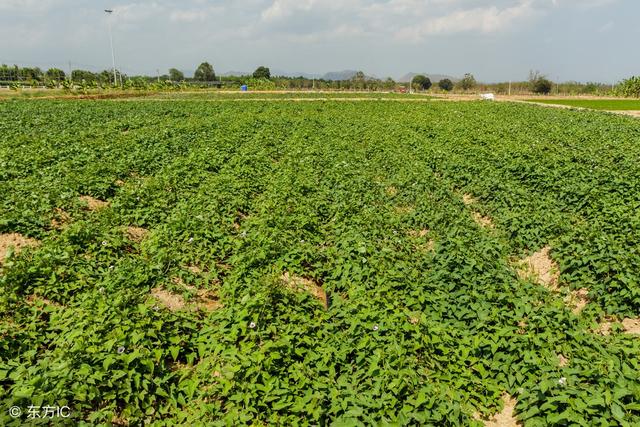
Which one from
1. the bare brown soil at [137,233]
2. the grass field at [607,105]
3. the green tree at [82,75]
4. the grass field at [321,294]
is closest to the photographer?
the grass field at [321,294]

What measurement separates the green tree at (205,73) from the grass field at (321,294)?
11893 cm

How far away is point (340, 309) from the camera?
558cm

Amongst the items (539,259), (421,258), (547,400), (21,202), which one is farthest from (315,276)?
(21,202)

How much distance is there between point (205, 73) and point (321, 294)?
423ft

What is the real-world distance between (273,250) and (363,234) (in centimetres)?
190

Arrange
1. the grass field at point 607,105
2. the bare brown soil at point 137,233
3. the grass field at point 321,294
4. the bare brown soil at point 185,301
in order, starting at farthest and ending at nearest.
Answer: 1. the grass field at point 607,105
2. the bare brown soil at point 137,233
3. the bare brown soil at point 185,301
4. the grass field at point 321,294

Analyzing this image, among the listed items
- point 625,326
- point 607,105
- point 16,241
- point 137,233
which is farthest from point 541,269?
point 607,105

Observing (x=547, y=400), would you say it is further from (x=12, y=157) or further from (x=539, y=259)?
(x=12, y=157)

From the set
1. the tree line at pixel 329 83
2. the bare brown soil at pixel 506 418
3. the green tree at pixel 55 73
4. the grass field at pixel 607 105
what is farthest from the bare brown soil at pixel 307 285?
the green tree at pixel 55 73

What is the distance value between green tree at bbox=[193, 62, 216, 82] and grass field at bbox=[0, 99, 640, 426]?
119m

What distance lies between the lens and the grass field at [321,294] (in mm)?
3973

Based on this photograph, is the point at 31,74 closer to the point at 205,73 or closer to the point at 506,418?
the point at 205,73

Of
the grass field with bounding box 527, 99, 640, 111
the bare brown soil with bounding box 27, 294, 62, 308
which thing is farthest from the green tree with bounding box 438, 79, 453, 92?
the bare brown soil with bounding box 27, 294, 62, 308

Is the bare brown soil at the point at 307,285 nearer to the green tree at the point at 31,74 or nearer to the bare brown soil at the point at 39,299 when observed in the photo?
the bare brown soil at the point at 39,299
